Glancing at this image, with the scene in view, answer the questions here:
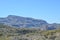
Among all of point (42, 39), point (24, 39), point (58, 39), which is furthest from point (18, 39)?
point (58, 39)

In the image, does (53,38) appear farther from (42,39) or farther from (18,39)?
(18,39)

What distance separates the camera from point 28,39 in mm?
63375

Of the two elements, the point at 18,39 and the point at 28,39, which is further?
the point at 28,39

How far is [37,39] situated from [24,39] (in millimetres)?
4912

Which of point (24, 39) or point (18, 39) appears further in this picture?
point (24, 39)

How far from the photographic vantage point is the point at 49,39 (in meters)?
63.3

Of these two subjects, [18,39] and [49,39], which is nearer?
[18,39]

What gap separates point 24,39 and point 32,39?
303 centimetres

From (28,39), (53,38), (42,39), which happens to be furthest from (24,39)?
(53,38)

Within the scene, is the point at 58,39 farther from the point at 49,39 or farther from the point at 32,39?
the point at 32,39

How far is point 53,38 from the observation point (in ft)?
214

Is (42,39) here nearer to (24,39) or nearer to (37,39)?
(37,39)

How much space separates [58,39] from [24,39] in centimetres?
1253

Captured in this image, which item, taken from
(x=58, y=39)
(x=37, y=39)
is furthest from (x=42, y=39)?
(x=58, y=39)
